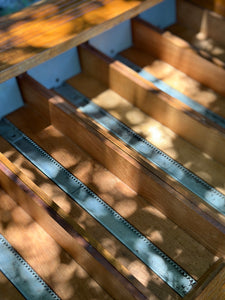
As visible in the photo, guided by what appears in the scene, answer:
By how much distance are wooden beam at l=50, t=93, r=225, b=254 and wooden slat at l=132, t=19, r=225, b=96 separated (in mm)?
1281

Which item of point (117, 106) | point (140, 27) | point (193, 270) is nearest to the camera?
point (193, 270)

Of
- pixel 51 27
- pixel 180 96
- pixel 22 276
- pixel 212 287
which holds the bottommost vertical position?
pixel 22 276

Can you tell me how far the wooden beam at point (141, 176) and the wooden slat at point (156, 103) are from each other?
0.59 meters

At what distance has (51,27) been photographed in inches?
138

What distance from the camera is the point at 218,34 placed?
4.61 m

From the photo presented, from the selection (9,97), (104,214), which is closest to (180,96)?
(104,214)

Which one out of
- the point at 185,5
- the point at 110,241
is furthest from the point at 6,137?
the point at 185,5

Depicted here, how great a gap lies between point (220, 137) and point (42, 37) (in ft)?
5.29

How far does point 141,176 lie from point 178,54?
1.62 metres

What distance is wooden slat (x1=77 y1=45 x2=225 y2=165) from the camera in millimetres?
3410

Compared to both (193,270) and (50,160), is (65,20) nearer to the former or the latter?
(50,160)

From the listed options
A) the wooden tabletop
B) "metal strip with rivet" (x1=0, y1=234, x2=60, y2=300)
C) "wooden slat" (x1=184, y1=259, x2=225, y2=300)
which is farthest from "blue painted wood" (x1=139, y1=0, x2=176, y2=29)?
"wooden slat" (x1=184, y1=259, x2=225, y2=300)

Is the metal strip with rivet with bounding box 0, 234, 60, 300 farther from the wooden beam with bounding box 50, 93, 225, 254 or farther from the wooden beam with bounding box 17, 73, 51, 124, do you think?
the wooden beam with bounding box 17, 73, 51, 124

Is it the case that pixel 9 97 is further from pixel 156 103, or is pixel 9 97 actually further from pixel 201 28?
pixel 201 28
